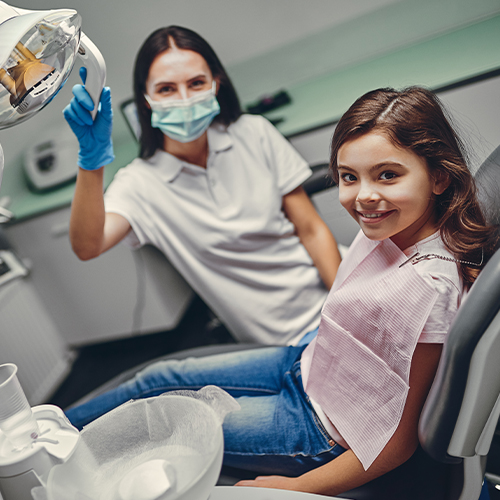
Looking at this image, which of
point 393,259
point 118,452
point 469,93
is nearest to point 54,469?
point 118,452

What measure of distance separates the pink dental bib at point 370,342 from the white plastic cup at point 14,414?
0.43 meters

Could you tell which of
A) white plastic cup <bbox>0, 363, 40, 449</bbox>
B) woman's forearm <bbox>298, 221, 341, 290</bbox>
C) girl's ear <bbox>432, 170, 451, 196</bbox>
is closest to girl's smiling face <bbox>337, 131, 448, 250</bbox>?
girl's ear <bbox>432, 170, 451, 196</bbox>

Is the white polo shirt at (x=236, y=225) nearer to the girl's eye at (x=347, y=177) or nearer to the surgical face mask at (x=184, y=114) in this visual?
the surgical face mask at (x=184, y=114)

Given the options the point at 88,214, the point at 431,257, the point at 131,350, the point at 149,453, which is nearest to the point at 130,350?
the point at 131,350

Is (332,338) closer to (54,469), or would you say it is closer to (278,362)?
(278,362)

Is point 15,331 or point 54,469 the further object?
point 15,331

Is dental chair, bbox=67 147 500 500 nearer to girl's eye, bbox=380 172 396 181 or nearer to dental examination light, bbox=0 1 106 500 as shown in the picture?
girl's eye, bbox=380 172 396 181

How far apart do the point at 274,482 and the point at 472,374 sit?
38 centimetres

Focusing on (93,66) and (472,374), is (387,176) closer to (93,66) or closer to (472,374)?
(472,374)

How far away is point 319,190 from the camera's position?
804 millimetres

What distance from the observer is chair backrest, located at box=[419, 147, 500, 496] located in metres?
0.45

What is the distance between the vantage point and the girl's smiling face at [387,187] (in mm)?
514

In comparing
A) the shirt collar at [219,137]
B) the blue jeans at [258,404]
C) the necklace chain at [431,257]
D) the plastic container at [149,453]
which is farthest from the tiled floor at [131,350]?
the necklace chain at [431,257]

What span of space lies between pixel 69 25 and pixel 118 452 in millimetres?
577
